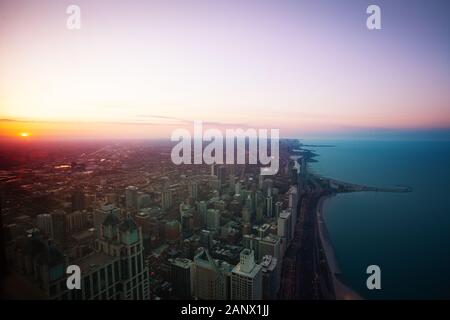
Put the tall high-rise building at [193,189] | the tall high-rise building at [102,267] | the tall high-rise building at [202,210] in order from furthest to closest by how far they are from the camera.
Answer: the tall high-rise building at [193,189], the tall high-rise building at [202,210], the tall high-rise building at [102,267]

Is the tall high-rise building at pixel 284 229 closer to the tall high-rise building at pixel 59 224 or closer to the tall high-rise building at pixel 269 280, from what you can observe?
the tall high-rise building at pixel 269 280

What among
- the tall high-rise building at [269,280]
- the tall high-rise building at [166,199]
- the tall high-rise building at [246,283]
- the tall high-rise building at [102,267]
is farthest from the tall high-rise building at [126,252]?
the tall high-rise building at [166,199]

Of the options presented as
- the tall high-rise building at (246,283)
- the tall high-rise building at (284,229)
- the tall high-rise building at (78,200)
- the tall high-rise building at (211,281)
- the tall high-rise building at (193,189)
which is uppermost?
the tall high-rise building at (78,200)

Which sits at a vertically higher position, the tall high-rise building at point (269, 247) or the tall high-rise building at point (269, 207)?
the tall high-rise building at point (269, 207)

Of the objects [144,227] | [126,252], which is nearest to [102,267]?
[126,252]

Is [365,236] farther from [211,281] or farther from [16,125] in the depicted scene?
[16,125]
